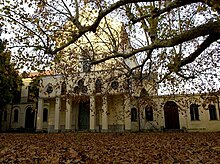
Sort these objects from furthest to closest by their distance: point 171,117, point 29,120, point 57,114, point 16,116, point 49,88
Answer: point 16,116, point 29,120, point 49,88, point 171,117, point 57,114

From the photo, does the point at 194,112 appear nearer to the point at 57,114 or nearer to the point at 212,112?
the point at 212,112

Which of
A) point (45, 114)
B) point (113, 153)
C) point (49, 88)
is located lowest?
point (113, 153)

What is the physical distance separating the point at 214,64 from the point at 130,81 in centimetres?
634

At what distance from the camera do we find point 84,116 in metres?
29.5

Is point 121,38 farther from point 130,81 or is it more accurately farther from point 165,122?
point 165,122

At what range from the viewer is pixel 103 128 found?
26.1 meters

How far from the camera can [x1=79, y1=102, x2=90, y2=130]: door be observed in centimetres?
2894

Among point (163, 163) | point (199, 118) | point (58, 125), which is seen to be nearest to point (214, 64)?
point (199, 118)

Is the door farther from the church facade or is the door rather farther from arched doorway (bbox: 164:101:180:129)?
arched doorway (bbox: 164:101:180:129)

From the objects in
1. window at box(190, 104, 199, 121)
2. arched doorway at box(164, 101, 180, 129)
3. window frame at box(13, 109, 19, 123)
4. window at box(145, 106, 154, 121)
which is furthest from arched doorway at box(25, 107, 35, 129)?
window at box(190, 104, 199, 121)

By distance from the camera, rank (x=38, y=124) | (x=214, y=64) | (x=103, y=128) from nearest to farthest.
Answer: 1. (x=214, y=64)
2. (x=103, y=128)
3. (x=38, y=124)

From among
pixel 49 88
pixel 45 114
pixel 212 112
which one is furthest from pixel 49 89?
pixel 212 112

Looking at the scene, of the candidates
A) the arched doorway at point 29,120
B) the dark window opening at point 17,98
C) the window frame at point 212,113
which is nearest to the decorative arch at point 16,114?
the dark window opening at point 17,98

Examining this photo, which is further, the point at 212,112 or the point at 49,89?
the point at 49,89
